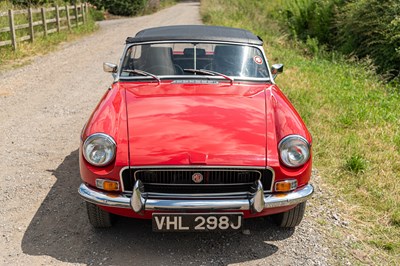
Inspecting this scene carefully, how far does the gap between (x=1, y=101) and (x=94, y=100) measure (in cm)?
170

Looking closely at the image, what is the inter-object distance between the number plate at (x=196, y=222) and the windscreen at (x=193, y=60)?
1727 mm

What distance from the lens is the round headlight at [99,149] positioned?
3.27 meters

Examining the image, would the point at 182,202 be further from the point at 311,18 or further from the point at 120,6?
the point at 120,6

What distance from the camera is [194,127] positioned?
3.43 metres

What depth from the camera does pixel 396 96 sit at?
29.9 ft

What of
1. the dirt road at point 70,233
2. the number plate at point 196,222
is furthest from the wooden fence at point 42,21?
the number plate at point 196,222

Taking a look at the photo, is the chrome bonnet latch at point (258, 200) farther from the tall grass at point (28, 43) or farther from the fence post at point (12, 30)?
the fence post at point (12, 30)

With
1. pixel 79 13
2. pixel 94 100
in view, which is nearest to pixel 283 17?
pixel 79 13

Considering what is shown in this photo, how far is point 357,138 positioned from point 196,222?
3.60 meters

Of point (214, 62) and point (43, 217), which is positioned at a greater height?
point (214, 62)

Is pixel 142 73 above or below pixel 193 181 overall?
above

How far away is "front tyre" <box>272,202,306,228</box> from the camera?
3586 millimetres

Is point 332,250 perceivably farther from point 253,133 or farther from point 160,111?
point 160,111

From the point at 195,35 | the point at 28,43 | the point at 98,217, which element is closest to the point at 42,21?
the point at 28,43
